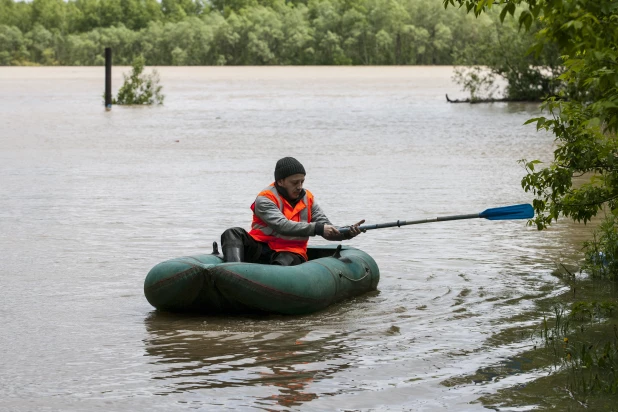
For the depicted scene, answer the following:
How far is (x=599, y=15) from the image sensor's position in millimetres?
5281

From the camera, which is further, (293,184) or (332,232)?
(293,184)

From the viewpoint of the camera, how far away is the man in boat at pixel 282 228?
816cm

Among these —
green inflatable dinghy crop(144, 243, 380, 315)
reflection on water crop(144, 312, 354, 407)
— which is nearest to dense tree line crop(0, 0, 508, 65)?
green inflatable dinghy crop(144, 243, 380, 315)

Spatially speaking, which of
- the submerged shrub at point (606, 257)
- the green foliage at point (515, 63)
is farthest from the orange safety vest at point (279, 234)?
the green foliage at point (515, 63)

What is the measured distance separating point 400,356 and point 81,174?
1227 centimetres

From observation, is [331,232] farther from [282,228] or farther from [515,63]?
[515,63]

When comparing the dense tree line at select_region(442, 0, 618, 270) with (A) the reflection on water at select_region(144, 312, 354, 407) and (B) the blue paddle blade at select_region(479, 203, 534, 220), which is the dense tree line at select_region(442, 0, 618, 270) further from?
(A) the reflection on water at select_region(144, 312, 354, 407)

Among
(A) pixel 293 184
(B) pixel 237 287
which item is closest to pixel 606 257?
(A) pixel 293 184

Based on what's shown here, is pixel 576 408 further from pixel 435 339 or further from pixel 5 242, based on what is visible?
pixel 5 242

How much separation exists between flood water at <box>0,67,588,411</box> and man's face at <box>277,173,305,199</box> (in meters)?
0.94

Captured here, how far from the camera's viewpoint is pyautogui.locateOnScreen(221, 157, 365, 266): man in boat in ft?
26.8

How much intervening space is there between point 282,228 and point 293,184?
36 centimetres

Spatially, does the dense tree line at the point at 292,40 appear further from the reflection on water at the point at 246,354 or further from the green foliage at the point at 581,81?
the reflection on water at the point at 246,354

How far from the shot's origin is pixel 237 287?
24.5 ft
